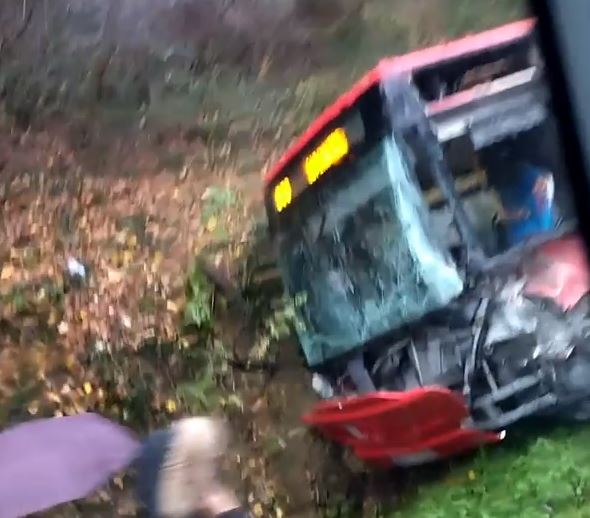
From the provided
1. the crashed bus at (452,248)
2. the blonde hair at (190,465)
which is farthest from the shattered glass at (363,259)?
the blonde hair at (190,465)

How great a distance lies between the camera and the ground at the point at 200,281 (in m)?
0.89

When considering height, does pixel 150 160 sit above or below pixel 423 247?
above

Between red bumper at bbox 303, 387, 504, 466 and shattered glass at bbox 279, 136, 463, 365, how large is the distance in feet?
0.20

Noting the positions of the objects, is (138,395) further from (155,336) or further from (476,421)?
(476,421)

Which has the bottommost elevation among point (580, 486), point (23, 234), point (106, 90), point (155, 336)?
point (580, 486)

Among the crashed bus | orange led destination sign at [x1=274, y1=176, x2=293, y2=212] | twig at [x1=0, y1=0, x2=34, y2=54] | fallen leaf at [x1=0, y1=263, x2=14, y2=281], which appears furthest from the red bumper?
twig at [x1=0, y1=0, x2=34, y2=54]

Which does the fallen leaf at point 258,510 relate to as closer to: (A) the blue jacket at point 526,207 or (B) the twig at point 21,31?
(A) the blue jacket at point 526,207

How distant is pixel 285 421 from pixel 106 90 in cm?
37

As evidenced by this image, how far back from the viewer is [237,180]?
95 cm

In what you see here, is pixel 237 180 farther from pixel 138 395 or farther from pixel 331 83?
pixel 138 395

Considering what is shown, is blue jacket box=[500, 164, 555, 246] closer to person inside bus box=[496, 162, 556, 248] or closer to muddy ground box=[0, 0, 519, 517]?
person inside bus box=[496, 162, 556, 248]

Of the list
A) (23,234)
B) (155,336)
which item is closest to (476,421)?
(155,336)

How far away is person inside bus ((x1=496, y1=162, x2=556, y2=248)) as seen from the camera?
0.88 metres

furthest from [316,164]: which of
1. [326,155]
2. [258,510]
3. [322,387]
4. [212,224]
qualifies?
[258,510]
